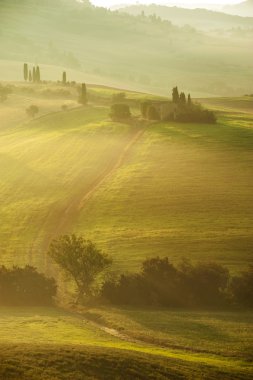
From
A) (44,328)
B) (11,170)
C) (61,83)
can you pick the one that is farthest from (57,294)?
(61,83)

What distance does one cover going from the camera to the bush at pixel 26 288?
58188 mm

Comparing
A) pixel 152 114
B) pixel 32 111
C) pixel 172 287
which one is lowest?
pixel 172 287

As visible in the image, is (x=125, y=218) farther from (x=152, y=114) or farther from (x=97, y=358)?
(x=152, y=114)

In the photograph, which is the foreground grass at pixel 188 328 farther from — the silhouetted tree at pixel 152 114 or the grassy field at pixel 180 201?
the silhouetted tree at pixel 152 114

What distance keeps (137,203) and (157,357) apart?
42.0 metres

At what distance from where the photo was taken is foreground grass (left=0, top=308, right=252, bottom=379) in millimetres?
36156

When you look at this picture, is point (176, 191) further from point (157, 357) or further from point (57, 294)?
point (157, 357)

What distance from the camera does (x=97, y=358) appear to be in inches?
1486

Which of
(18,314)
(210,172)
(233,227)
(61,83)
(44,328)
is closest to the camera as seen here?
(44,328)

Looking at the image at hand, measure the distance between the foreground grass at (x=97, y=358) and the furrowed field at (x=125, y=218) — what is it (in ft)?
0.28

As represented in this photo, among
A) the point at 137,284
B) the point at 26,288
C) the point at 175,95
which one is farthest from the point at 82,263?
the point at 175,95

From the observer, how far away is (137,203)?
A: 81250 mm

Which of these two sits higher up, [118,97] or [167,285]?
[118,97]

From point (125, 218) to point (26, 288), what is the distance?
2039cm
